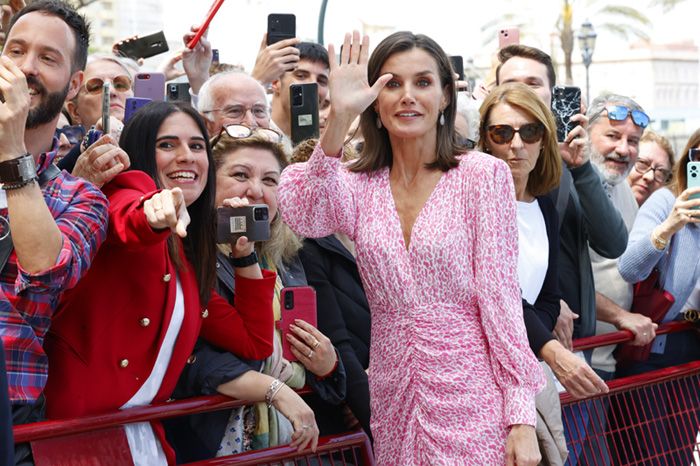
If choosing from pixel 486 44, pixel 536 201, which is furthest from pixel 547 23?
pixel 536 201

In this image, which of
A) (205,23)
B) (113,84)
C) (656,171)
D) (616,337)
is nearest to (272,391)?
(616,337)

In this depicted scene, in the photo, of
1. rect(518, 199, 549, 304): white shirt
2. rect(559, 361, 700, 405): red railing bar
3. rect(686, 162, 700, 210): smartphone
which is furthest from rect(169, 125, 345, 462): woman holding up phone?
rect(686, 162, 700, 210): smartphone

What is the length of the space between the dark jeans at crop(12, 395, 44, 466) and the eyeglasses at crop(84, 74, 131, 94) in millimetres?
2526

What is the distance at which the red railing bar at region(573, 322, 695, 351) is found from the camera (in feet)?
16.4

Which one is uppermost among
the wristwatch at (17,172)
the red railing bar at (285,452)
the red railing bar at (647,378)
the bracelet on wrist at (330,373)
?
the wristwatch at (17,172)

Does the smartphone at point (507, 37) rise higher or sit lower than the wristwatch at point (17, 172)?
higher

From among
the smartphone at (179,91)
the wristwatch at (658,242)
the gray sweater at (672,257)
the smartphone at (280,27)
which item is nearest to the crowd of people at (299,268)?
the wristwatch at (658,242)

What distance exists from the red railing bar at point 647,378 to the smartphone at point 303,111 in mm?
1816

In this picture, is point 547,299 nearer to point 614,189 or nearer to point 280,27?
point 614,189

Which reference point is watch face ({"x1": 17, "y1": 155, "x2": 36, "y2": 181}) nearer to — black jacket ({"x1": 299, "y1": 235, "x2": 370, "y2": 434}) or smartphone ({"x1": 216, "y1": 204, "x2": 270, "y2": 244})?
smartphone ({"x1": 216, "y1": 204, "x2": 270, "y2": 244})

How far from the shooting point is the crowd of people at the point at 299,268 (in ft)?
10.7

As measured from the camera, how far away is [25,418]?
10.8ft

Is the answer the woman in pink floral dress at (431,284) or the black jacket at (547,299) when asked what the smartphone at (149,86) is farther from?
the black jacket at (547,299)

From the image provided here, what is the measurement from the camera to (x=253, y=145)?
4461 mm
